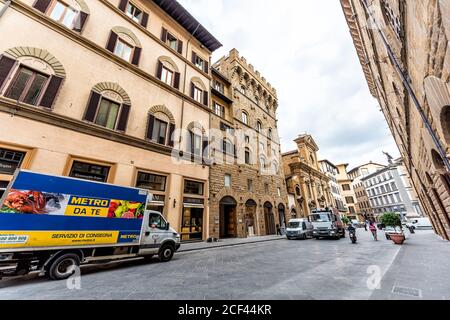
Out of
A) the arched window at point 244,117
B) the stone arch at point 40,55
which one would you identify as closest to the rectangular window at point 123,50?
the stone arch at point 40,55

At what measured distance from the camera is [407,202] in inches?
1593

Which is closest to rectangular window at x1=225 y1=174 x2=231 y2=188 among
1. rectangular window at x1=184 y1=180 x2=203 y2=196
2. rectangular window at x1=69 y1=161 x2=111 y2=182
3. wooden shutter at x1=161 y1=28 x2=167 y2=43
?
rectangular window at x1=184 y1=180 x2=203 y2=196

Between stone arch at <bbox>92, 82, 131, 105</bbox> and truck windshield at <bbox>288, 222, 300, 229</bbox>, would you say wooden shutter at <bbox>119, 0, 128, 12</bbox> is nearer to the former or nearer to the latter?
stone arch at <bbox>92, 82, 131, 105</bbox>

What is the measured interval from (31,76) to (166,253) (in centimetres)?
1051

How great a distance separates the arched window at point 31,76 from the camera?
26.1ft

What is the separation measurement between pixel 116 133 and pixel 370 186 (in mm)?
67124

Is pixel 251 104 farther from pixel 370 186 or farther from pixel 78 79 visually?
pixel 370 186

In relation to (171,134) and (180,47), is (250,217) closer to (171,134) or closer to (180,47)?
(171,134)

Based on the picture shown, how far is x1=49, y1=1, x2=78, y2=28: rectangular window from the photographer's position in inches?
399

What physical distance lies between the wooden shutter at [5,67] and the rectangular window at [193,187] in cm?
1032

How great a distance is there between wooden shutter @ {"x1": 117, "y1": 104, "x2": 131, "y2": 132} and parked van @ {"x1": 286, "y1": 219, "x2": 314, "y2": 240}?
16388 millimetres

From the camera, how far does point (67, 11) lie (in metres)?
10.7
